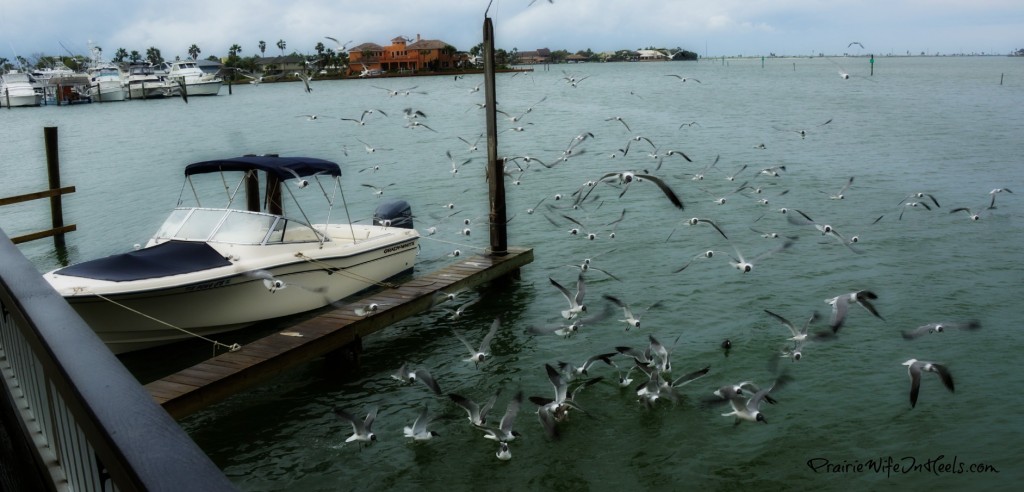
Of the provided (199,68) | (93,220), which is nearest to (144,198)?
(93,220)

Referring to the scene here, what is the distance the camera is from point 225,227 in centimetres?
1378

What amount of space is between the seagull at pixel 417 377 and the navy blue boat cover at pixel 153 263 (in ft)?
11.1

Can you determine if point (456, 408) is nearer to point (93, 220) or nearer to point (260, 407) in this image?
point (260, 407)

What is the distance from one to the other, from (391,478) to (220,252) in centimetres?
560

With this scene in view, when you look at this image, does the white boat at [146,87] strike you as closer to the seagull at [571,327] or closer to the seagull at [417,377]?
the seagull at [571,327]

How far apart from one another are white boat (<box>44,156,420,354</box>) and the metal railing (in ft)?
28.4

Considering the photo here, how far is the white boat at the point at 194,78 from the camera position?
4317 inches

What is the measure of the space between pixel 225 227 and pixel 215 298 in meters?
1.56

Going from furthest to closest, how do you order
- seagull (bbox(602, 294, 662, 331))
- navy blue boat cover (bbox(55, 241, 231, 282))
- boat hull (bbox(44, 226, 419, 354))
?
seagull (bbox(602, 294, 662, 331))
navy blue boat cover (bbox(55, 241, 231, 282))
boat hull (bbox(44, 226, 419, 354))

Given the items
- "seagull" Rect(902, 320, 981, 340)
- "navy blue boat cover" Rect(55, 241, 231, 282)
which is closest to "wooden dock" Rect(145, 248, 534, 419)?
"navy blue boat cover" Rect(55, 241, 231, 282)

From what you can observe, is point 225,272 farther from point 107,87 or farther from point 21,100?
point 107,87

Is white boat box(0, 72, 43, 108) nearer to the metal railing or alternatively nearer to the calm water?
the calm water

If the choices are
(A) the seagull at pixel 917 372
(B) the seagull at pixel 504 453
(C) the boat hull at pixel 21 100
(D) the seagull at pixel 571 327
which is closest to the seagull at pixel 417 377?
(B) the seagull at pixel 504 453

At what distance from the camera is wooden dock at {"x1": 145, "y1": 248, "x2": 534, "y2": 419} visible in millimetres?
9062
